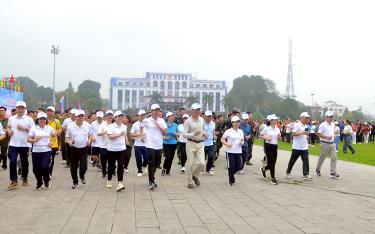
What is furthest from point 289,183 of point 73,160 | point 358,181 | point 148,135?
point 73,160

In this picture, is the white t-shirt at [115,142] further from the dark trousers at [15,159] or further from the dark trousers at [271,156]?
the dark trousers at [271,156]

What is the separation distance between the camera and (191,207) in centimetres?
715

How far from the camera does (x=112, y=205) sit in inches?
282

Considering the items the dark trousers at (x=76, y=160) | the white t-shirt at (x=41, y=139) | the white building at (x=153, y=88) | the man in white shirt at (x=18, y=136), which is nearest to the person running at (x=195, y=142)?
the dark trousers at (x=76, y=160)

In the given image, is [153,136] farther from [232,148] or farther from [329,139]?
[329,139]

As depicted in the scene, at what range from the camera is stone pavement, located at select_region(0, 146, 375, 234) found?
5.83 meters

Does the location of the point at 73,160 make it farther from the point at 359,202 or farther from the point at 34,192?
the point at 359,202

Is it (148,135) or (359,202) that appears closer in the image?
(359,202)

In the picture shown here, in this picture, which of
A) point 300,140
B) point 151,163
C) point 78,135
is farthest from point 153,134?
point 300,140

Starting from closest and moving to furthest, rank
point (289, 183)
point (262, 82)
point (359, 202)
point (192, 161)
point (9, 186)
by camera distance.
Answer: point (359, 202), point (9, 186), point (192, 161), point (289, 183), point (262, 82)

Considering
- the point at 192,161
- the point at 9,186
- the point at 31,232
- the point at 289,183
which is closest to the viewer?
the point at 31,232

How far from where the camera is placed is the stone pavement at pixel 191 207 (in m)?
5.83

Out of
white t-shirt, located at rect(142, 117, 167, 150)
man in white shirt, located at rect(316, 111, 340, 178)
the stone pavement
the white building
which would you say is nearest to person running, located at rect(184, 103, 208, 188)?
the stone pavement

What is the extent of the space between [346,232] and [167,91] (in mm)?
137588
